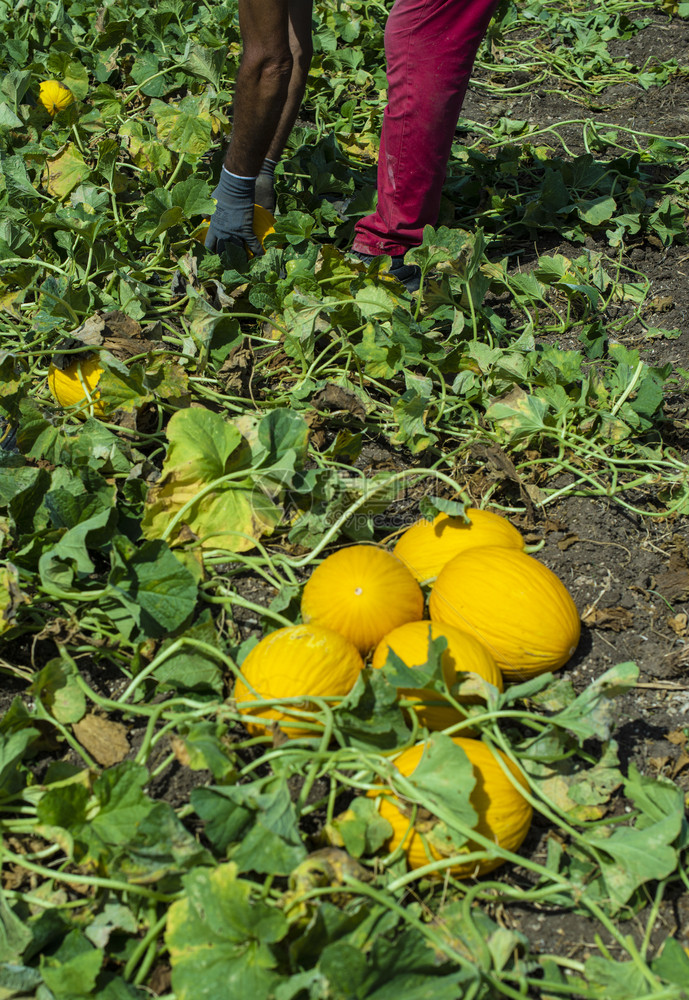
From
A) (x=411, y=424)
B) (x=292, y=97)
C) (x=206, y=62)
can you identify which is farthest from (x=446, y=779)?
(x=206, y=62)

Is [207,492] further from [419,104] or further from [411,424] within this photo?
[419,104]

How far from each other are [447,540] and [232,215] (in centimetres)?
171

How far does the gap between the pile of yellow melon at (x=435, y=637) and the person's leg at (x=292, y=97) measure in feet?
6.80

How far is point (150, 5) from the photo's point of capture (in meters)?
5.23

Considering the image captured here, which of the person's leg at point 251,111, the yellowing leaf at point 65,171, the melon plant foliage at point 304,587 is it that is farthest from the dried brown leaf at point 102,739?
the yellowing leaf at point 65,171

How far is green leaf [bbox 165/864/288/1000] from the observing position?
4.30ft

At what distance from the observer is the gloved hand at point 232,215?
10.1ft

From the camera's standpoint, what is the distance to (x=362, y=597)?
6.09ft

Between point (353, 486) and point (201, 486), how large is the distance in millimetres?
391

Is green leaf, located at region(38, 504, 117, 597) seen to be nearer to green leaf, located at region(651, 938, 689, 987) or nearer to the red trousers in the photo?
green leaf, located at region(651, 938, 689, 987)

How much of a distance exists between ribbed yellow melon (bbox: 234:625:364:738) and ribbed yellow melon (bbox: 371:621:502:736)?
95 millimetres

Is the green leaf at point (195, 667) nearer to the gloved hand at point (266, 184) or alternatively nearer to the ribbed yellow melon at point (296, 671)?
the ribbed yellow melon at point (296, 671)

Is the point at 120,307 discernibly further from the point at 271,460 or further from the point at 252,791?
the point at 252,791

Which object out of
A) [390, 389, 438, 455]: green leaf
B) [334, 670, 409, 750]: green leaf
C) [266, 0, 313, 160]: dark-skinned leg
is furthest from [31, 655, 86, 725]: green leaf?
[266, 0, 313, 160]: dark-skinned leg
